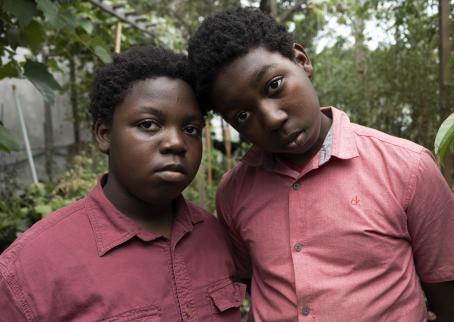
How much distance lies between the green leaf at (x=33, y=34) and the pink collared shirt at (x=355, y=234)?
1.63m

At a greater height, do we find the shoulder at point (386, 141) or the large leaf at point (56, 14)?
the large leaf at point (56, 14)

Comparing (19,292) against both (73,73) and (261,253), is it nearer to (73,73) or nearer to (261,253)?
(261,253)

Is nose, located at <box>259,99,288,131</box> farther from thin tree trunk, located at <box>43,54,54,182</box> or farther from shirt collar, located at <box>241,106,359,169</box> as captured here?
thin tree trunk, located at <box>43,54,54,182</box>

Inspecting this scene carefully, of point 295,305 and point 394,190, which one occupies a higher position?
point 394,190

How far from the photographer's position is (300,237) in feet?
4.98

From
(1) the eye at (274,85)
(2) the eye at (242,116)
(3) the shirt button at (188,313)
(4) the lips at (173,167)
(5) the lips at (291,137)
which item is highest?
(1) the eye at (274,85)

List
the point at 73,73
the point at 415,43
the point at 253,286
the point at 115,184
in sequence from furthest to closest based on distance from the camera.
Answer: the point at 73,73
the point at 415,43
the point at 253,286
the point at 115,184

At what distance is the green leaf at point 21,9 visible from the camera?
7.16 feet

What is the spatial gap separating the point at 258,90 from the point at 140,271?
596mm

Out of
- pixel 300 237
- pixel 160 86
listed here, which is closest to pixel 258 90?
pixel 160 86

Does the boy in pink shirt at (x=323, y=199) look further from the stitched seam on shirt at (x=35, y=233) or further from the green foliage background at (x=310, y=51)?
the green foliage background at (x=310, y=51)

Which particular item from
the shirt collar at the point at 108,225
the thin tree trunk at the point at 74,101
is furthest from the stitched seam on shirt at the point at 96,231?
the thin tree trunk at the point at 74,101

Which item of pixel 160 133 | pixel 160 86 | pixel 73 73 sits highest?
pixel 160 86

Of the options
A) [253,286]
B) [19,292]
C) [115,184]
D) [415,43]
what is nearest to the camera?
[19,292]
